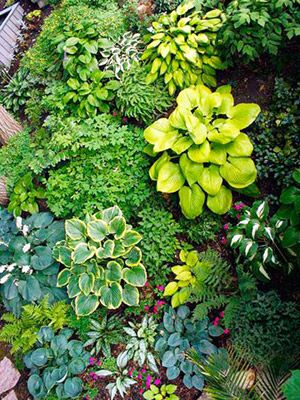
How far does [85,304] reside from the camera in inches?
156

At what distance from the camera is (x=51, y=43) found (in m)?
5.22

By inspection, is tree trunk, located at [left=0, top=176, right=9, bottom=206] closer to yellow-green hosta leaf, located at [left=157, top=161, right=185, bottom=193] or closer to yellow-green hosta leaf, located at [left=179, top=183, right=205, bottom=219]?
yellow-green hosta leaf, located at [left=157, top=161, right=185, bottom=193]

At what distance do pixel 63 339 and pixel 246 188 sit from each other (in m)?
2.44

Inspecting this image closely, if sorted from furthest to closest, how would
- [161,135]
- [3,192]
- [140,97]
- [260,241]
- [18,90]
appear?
[18,90], [3,192], [140,97], [161,135], [260,241]

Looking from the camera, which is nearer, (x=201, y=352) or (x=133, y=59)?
(x=201, y=352)

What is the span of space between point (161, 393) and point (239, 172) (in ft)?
7.42

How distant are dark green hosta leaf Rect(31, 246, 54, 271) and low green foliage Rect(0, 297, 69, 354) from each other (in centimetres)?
38

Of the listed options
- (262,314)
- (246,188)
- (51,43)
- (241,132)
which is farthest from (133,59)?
(262,314)

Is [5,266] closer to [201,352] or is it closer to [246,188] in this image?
[201,352]

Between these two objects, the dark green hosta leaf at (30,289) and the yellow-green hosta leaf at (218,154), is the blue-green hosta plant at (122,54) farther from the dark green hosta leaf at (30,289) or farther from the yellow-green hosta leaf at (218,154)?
the dark green hosta leaf at (30,289)

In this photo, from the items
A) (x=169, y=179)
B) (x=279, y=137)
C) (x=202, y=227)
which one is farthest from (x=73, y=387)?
(x=279, y=137)

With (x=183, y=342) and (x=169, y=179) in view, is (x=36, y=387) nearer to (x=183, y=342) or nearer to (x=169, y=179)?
(x=183, y=342)

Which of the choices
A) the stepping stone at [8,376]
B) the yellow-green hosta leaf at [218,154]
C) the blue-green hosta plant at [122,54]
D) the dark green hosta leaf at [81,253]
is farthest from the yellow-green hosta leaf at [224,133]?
the stepping stone at [8,376]

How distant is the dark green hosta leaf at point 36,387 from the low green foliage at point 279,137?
3.04 metres
